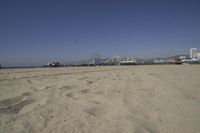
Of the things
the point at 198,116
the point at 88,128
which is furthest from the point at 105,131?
the point at 198,116

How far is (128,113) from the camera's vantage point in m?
2.79

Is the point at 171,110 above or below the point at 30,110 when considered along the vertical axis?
below

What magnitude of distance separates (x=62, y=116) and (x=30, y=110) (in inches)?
22.0

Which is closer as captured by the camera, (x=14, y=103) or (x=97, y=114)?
(x=97, y=114)

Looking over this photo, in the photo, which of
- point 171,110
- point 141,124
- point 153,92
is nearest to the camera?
point 141,124

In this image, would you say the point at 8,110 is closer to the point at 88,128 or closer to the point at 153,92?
the point at 88,128

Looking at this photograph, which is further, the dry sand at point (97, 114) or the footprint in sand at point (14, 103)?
the footprint in sand at point (14, 103)

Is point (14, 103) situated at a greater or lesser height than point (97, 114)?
greater

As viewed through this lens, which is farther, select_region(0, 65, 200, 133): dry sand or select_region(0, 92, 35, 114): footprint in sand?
select_region(0, 92, 35, 114): footprint in sand

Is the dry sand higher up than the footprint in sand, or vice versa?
the footprint in sand

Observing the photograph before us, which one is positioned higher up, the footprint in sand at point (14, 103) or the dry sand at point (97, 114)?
the footprint in sand at point (14, 103)

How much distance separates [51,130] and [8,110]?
1029mm

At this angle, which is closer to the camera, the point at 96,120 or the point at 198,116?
the point at 96,120

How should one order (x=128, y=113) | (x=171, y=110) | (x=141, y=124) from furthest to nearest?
(x=171, y=110) → (x=128, y=113) → (x=141, y=124)
